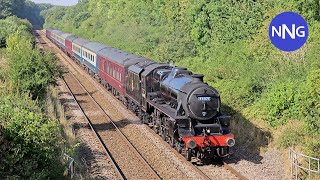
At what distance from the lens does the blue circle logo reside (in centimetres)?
1064

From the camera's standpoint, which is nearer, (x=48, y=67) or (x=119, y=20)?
(x=48, y=67)

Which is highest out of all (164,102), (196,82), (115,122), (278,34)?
(278,34)

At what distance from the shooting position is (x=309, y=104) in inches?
654

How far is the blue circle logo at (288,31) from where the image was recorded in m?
10.6

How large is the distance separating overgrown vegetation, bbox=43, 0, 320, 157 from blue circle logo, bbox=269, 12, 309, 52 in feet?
15.8

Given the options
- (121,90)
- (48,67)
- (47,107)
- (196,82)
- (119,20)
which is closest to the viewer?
(196,82)

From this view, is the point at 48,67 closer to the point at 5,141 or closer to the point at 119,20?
the point at 5,141

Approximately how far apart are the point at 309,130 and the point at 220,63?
38.6ft

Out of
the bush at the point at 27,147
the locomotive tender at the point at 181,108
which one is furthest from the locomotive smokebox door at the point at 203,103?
the bush at the point at 27,147

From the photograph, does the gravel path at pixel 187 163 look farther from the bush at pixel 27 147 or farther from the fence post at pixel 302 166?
the bush at pixel 27 147

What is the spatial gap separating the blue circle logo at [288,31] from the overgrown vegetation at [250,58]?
189 inches

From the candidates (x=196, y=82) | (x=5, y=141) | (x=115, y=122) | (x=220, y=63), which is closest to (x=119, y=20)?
(x=220, y=63)

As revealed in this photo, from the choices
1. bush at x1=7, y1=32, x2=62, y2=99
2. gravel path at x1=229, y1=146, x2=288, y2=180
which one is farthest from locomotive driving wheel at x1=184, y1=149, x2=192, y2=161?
bush at x1=7, y1=32, x2=62, y2=99

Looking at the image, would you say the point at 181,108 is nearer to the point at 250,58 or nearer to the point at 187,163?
the point at 187,163
